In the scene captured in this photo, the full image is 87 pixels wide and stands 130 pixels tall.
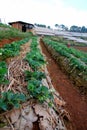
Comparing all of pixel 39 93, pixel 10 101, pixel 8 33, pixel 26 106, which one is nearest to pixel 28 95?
pixel 39 93

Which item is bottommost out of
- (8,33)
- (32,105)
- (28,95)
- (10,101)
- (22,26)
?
(22,26)

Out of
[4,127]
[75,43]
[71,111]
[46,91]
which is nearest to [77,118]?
[71,111]

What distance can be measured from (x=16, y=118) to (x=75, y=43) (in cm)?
3372

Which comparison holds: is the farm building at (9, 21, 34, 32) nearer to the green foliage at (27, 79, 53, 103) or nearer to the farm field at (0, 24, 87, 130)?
the farm field at (0, 24, 87, 130)

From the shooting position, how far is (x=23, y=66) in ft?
20.5

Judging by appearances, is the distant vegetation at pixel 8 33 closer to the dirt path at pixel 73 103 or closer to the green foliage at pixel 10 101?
the dirt path at pixel 73 103

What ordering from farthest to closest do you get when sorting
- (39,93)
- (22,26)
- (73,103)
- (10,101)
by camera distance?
(22,26)
(73,103)
(39,93)
(10,101)

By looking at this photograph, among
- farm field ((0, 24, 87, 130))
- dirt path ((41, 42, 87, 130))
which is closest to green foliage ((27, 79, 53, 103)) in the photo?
farm field ((0, 24, 87, 130))

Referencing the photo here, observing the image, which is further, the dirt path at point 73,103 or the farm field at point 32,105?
the dirt path at point 73,103

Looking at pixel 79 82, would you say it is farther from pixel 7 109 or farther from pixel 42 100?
pixel 7 109

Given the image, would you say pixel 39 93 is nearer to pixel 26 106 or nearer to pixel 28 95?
pixel 28 95

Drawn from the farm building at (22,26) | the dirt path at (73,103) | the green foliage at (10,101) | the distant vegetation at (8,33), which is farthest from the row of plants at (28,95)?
the farm building at (22,26)

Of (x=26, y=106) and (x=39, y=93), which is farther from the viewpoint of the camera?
(x=39, y=93)

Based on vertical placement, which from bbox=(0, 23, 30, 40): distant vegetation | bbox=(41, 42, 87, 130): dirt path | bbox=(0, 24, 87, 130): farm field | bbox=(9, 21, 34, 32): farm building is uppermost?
bbox=(0, 24, 87, 130): farm field
